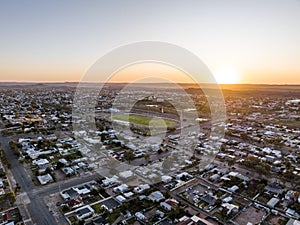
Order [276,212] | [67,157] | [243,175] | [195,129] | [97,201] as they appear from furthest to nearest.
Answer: [195,129], [67,157], [243,175], [97,201], [276,212]

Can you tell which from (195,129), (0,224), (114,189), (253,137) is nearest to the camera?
(0,224)

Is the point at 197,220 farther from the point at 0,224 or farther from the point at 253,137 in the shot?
the point at 253,137

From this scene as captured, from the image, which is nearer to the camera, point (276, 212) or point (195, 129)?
point (276, 212)

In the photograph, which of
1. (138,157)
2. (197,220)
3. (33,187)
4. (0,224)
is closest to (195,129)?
(138,157)

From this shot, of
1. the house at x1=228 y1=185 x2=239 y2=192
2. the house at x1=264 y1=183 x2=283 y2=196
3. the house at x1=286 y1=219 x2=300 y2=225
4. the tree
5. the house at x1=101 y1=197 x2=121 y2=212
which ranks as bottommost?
the house at x1=101 y1=197 x2=121 y2=212

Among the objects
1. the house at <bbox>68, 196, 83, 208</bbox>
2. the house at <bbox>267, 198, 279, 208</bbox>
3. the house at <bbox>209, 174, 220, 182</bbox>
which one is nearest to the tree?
the house at <bbox>68, 196, 83, 208</bbox>

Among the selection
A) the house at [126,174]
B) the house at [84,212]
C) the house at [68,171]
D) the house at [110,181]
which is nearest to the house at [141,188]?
the house at [126,174]

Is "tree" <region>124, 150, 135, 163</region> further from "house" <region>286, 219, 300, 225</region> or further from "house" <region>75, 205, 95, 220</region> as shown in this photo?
"house" <region>286, 219, 300, 225</region>
